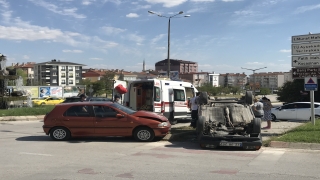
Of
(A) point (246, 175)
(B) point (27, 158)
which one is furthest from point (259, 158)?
(B) point (27, 158)

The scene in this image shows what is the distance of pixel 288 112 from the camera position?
22.9 m

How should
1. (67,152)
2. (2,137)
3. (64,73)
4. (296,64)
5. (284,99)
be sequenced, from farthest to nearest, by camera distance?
(64,73), (284,99), (296,64), (2,137), (67,152)

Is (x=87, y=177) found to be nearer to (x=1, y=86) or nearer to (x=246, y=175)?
(x=246, y=175)

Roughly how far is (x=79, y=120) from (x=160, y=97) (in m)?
5.12

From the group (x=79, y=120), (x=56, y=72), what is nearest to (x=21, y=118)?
(x=79, y=120)

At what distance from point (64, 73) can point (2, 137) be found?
131650 mm

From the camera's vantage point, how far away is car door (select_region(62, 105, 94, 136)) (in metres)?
12.0

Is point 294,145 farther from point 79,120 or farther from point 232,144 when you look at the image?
point 79,120

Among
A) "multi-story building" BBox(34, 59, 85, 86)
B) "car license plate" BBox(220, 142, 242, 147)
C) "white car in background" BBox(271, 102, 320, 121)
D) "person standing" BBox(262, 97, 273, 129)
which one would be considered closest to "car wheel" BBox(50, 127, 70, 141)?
"car license plate" BBox(220, 142, 242, 147)

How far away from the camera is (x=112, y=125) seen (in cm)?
1193

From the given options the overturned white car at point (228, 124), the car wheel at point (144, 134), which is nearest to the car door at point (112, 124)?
the car wheel at point (144, 134)

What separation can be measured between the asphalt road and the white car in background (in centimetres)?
1314

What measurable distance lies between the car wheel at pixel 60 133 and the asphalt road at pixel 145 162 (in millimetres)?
362

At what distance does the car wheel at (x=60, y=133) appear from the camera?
39.9 feet
